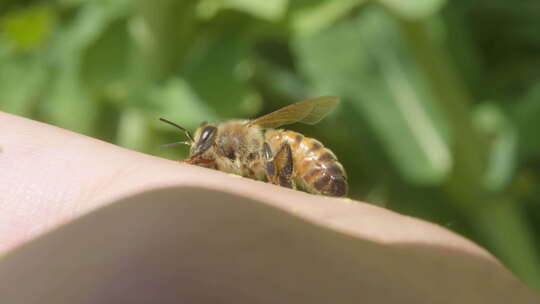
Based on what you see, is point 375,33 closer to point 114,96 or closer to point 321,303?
point 114,96

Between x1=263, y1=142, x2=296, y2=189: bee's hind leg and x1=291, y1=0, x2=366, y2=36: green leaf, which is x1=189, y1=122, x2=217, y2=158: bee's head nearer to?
x1=263, y1=142, x2=296, y2=189: bee's hind leg

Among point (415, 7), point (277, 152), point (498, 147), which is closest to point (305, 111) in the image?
point (277, 152)

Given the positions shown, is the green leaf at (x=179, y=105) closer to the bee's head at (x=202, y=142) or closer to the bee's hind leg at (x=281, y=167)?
the bee's head at (x=202, y=142)

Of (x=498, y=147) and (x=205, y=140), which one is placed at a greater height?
(x=498, y=147)

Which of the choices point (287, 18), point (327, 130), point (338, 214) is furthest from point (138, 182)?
point (327, 130)

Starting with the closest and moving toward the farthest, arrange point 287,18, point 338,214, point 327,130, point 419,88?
point 338,214 → point 287,18 → point 327,130 → point 419,88

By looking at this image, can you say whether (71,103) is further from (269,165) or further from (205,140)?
(269,165)
